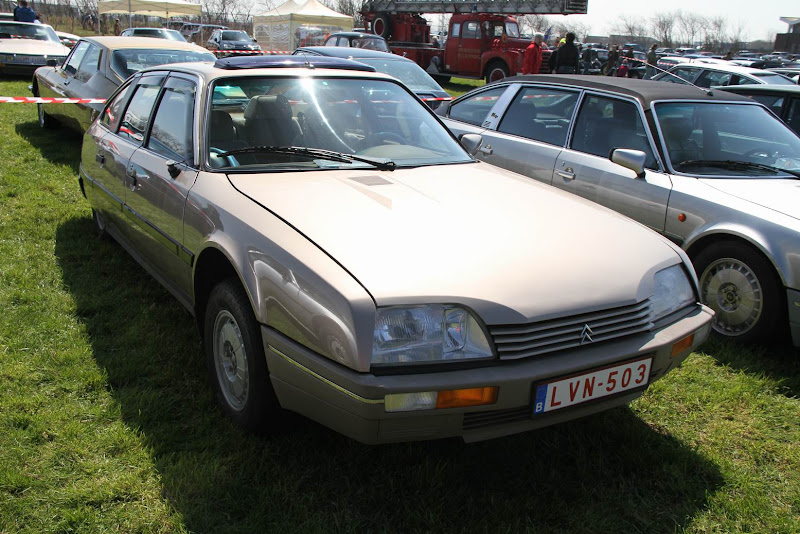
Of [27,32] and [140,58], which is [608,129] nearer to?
[140,58]

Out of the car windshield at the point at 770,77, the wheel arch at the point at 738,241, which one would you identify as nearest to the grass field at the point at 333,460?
the wheel arch at the point at 738,241

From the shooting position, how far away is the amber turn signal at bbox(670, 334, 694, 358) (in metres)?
2.46

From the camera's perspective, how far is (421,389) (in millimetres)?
1982

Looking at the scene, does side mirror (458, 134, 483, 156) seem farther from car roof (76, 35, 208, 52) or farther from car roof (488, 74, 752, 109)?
A: car roof (76, 35, 208, 52)

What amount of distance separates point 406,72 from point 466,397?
29.2 ft

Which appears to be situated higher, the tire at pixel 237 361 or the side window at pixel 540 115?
the side window at pixel 540 115

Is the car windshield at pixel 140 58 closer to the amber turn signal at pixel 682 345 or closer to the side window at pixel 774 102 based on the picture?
the side window at pixel 774 102

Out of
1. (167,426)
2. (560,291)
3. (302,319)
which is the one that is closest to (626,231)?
(560,291)

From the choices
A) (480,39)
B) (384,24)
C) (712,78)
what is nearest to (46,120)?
(712,78)

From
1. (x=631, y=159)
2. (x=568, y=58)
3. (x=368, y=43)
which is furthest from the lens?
→ (x=368, y=43)

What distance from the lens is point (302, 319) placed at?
213cm

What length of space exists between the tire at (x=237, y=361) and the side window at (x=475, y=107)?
12.2 ft

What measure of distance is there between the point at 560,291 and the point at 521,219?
56cm

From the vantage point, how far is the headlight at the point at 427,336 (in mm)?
2018
